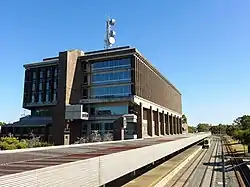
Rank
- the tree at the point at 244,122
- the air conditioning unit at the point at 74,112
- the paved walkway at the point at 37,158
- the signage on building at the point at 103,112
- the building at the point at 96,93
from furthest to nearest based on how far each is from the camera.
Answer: the tree at the point at 244,122
the signage on building at the point at 103,112
the building at the point at 96,93
the air conditioning unit at the point at 74,112
the paved walkway at the point at 37,158

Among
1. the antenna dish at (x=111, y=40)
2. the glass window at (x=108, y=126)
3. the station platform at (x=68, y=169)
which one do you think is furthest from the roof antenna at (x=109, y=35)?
the station platform at (x=68, y=169)

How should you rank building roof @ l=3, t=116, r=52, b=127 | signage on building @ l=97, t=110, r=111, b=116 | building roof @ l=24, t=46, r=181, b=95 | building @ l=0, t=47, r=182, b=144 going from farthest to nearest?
building roof @ l=3, t=116, r=52, b=127 → signage on building @ l=97, t=110, r=111, b=116 → building roof @ l=24, t=46, r=181, b=95 → building @ l=0, t=47, r=182, b=144

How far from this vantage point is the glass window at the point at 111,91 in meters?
81.6

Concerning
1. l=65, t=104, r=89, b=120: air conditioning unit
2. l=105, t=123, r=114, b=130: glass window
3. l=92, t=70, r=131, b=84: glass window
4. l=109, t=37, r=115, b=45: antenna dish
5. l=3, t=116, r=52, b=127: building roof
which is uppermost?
l=109, t=37, r=115, b=45: antenna dish

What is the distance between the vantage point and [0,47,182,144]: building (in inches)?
3172

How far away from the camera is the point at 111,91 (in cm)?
8388

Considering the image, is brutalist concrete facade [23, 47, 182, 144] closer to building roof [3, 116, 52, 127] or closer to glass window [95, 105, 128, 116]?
glass window [95, 105, 128, 116]

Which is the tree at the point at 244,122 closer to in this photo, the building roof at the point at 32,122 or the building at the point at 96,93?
the building at the point at 96,93

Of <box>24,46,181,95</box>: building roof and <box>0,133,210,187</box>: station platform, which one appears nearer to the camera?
<box>0,133,210,187</box>: station platform

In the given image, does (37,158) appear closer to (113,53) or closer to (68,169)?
(68,169)

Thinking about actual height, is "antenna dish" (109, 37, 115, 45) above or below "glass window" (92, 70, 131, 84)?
above

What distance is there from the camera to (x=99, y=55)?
86250 mm

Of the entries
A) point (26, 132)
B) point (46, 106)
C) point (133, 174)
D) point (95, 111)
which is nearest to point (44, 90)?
point (46, 106)

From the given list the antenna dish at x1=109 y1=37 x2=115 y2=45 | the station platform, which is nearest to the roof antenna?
the antenna dish at x1=109 y1=37 x2=115 y2=45
